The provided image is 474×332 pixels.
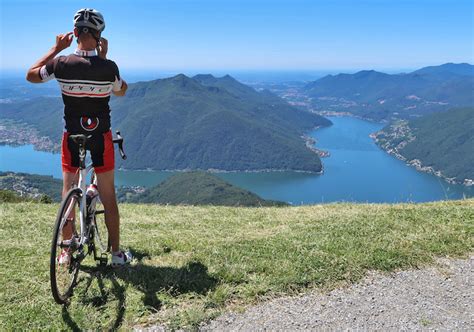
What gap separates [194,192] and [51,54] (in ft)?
369

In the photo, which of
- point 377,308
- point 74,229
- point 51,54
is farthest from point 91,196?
point 377,308

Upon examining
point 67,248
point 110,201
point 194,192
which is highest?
point 110,201

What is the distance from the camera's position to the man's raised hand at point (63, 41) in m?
4.17

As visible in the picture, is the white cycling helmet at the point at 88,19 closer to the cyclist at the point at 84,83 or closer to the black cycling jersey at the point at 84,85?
the cyclist at the point at 84,83

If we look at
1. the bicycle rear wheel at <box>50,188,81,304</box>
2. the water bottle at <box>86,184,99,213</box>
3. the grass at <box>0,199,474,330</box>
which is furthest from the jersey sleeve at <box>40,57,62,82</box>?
the grass at <box>0,199,474,330</box>

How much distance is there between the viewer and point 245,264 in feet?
16.4

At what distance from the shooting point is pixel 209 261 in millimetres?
5145

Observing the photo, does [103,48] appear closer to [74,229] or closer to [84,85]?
[84,85]

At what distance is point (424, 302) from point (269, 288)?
169 centimetres

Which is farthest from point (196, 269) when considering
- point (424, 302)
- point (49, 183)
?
point (49, 183)

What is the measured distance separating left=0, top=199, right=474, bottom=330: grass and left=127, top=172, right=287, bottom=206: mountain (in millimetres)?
89960

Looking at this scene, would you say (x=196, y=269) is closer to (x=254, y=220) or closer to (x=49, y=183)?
(x=254, y=220)

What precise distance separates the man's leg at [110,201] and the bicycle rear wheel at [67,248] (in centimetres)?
34

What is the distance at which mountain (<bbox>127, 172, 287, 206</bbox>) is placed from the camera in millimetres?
103188
